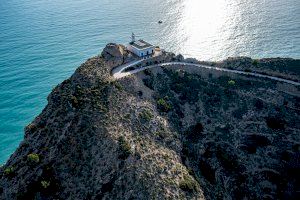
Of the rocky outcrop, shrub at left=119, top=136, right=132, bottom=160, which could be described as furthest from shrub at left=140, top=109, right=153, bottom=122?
the rocky outcrop

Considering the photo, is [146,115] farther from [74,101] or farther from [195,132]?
[74,101]

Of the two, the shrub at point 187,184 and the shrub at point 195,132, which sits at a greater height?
the shrub at point 195,132

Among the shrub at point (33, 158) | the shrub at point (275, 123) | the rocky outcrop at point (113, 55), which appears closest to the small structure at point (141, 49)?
the rocky outcrop at point (113, 55)

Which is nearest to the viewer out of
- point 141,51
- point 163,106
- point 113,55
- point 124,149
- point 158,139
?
point 124,149

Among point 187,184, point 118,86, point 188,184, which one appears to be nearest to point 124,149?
point 187,184

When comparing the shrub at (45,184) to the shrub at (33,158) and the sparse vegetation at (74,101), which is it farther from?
the sparse vegetation at (74,101)

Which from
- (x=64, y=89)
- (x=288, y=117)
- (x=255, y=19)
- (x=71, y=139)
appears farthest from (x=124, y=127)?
(x=255, y=19)
